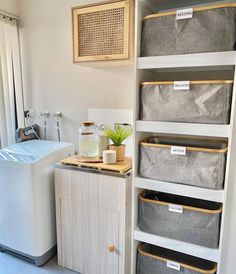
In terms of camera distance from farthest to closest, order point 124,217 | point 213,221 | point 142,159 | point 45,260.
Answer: point 45,260
point 124,217
point 142,159
point 213,221

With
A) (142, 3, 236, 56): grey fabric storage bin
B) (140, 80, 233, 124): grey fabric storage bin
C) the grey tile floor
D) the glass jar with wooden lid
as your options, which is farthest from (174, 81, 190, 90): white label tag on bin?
the grey tile floor

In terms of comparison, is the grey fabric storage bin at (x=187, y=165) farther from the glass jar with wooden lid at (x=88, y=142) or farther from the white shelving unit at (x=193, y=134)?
the glass jar with wooden lid at (x=88, y=142)

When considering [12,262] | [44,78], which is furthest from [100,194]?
[44,78]

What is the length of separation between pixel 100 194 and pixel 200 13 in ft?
4.15

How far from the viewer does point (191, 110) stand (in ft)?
4.25

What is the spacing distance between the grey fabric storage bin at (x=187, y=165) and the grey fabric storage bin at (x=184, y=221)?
170mm

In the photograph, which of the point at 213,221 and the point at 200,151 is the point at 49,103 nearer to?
the point at 200,151

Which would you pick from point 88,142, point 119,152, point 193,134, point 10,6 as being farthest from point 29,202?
point 10,6

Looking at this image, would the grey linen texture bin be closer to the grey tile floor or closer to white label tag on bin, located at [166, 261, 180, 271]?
white label tag on bin, located at [166, 261, 180, 271]

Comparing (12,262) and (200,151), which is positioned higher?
(200,151)

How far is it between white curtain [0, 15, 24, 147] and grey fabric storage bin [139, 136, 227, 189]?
177 cm

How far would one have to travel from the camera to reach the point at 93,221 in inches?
68.0

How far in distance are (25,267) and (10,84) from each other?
1824mm

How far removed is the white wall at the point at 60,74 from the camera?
2.18m
